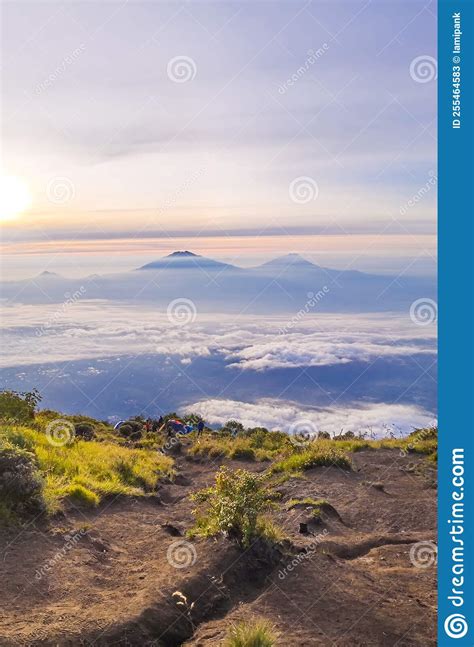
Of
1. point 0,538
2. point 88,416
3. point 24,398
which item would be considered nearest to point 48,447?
point 24,398

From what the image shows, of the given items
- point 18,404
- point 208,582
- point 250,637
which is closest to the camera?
point 250,637

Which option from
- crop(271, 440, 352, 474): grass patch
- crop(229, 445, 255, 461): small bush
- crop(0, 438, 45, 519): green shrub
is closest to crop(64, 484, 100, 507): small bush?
crop(0, 438, 45, 519): green shrub

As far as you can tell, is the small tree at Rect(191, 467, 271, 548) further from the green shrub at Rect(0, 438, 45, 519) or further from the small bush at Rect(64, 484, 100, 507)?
the small bush at Rect(64, 484, 100, 507)

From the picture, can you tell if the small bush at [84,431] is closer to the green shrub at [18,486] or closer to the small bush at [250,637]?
the green shrub at [18,486]

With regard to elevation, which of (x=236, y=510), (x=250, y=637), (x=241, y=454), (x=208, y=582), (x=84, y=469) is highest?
(x=241, y=454)

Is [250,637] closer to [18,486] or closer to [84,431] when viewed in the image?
[18,486]

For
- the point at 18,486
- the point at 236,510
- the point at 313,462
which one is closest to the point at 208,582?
the point at 236,510

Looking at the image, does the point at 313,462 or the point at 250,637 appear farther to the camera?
the point at 313,462
